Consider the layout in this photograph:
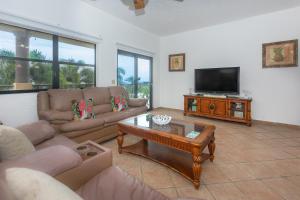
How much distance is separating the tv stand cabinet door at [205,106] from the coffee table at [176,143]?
231 centimetres

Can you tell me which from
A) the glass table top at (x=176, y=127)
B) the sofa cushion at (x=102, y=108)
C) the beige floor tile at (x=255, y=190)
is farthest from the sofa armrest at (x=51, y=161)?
the sofa cushion at (x=102, y=108)

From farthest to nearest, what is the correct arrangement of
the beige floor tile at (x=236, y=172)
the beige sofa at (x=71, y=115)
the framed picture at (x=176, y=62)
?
1. the framed picture at (x=176, y=62)
2. the beige sofa at (x=71, y=115)
3. the beige floor tile at (x=236, y=172)

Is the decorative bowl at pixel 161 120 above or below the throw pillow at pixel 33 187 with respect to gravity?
below

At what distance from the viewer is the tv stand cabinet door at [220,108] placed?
4227 mm

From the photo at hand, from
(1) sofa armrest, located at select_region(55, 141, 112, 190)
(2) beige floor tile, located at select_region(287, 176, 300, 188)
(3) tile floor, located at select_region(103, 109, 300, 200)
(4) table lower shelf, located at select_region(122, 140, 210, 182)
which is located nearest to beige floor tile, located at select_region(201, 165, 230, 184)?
(3) tile floor, located at select_region(103, 109, 300, 200)

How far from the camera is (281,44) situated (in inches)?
148

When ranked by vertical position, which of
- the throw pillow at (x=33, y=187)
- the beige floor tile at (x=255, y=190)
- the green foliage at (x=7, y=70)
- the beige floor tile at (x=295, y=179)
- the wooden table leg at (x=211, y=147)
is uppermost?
the green foliage at (x=7, y=70)

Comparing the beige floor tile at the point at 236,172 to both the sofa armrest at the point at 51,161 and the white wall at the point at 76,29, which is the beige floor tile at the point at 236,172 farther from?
the white wall at the point at 76,29

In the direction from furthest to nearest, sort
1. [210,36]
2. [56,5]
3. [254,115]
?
[210,36] < [254,115] < [56,5]

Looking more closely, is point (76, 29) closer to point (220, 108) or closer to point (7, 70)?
point (7, 70)

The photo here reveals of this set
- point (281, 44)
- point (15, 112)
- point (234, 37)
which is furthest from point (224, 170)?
point (234, 37)

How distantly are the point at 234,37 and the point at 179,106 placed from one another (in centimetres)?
257

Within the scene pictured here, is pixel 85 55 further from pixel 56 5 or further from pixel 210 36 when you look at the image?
pixel 210 36

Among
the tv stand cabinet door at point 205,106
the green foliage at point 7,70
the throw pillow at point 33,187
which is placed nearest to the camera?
the throw pillow at point 33,187
